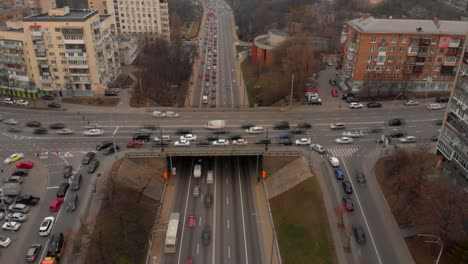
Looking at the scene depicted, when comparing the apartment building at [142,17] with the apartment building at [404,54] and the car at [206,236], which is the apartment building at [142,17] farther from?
the car at [206,236]

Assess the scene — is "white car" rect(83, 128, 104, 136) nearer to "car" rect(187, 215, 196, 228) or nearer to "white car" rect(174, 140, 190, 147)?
"white car" rect(174, 140, 190, 147)

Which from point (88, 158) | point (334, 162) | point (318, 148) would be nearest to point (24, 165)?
point (88, 158)

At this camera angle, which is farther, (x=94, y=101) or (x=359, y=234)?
(x=94, y=101)

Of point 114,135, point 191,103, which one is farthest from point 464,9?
point 114,135

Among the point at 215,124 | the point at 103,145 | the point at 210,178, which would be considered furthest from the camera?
the point at 215,124

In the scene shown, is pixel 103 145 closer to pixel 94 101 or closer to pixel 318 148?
pixel 94 101

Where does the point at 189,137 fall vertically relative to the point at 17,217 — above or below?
above
